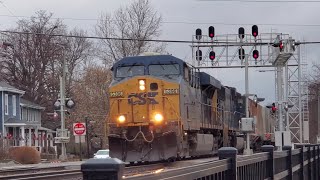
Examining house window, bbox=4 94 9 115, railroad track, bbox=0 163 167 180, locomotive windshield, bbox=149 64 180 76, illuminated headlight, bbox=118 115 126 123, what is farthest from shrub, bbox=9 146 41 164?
railroad track, bbox=0 163 167 180

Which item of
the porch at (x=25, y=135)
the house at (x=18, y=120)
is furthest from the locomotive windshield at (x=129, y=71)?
the porch at (x=25, y=135)

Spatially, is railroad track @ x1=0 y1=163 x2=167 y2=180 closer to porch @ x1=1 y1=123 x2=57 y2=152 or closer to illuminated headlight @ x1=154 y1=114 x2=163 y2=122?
illuminated headlight @ x1=154 y1=114 x2=163 y2=122

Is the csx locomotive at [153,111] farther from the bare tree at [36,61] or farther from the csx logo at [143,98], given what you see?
the bare tree at [36,61]

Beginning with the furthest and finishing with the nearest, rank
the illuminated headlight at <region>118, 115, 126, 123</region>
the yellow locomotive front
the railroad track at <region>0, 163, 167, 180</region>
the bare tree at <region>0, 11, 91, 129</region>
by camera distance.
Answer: the bare tree at <region>0, 11, 91, 129</region>
the illuminated headlight at <region>118, 115, 126, 123</region>
the yellow locomotive front
the railroad track at <region>0, 163, 167, 180</region>

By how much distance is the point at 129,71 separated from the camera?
66.2 feet

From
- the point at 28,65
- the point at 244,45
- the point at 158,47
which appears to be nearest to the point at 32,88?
the point at 28,65

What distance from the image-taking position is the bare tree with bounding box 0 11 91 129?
77.2 metres

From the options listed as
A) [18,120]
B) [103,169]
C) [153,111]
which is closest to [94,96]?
[18,120]

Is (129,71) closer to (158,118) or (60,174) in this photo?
(158,118)

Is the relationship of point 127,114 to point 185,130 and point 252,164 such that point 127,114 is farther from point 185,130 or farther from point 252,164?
point 252,164

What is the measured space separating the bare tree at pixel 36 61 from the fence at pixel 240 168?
213 feet

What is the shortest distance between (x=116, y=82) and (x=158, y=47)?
35.4m

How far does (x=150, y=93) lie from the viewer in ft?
63.5

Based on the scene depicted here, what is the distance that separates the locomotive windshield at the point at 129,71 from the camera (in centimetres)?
2005
